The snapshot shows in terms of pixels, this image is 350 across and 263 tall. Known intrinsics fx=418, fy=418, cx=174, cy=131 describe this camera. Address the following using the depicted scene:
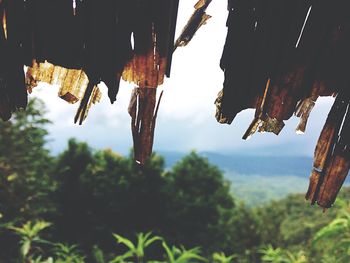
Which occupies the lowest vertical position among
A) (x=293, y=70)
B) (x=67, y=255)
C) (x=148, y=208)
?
(x=148, y=208)

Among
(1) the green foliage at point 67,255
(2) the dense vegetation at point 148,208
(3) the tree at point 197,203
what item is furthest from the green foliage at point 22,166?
(3) the tree at point 197,203

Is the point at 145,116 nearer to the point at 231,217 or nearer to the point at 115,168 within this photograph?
A: the point at 115,168

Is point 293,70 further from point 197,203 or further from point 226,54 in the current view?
point 197,203

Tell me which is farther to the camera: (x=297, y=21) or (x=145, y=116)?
(x=145, y=116)

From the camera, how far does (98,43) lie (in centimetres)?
118

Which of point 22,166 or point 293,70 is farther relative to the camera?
point 22,166

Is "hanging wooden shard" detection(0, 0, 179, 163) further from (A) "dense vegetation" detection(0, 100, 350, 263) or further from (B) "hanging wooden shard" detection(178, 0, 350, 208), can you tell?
(A) "dense vegetation" detection(0, 100, 350, 263)

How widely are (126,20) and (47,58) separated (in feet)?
0.95

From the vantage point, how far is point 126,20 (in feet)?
3.69

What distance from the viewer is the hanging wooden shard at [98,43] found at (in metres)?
1.12

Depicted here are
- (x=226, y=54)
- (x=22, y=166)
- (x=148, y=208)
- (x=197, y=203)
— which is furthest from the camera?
(x=197, y=203)

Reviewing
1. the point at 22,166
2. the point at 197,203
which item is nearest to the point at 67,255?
the point at 22,166

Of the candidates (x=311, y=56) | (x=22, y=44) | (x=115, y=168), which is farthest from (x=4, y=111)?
(x=115, y=168)

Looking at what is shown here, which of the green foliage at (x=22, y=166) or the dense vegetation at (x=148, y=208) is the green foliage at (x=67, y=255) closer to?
the green foliage at (x=22, y=166)
